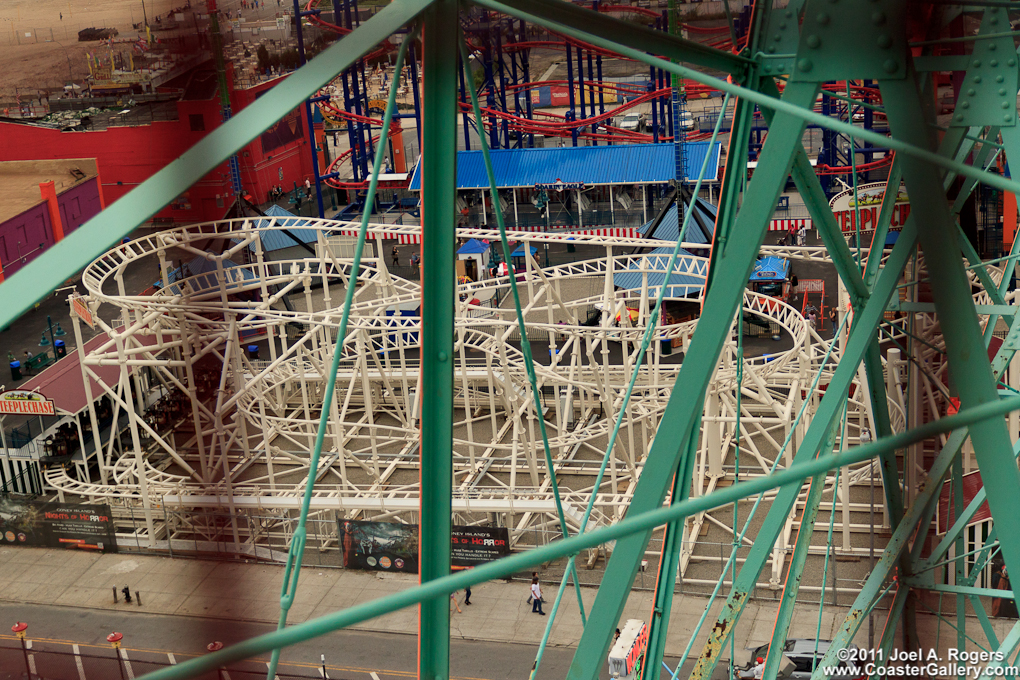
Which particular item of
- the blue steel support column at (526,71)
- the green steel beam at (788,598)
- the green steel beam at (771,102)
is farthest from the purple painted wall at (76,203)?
the blue steel support column at (526,71)

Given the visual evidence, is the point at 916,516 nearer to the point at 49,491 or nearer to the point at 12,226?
the point at 12,226

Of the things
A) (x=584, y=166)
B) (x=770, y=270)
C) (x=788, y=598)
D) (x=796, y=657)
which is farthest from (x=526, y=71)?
(x=788, y=598)

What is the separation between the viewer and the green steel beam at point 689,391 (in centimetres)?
279

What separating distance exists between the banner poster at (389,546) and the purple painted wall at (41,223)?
6851 mm

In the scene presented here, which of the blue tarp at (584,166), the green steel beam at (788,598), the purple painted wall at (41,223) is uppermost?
the purple painted wall at (41,223)

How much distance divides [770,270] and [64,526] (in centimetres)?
1813

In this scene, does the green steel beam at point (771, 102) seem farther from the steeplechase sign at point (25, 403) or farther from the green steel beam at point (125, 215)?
the steeplechase sign at point (25, 403)

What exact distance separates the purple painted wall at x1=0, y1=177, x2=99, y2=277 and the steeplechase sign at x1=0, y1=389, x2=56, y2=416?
21.2ft

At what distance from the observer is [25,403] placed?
19844 mm

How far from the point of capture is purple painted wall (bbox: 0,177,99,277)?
1273 cm

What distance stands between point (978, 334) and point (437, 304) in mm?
1728

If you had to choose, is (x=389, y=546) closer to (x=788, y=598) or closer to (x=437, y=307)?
(x=788, y=598)

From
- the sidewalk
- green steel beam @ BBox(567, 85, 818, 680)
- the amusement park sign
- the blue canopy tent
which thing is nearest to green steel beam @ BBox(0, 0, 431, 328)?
green steel beam @ BBox(567, 85, 818, 680)

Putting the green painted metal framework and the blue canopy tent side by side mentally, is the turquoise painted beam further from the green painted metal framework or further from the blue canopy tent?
the blue canopy tent
